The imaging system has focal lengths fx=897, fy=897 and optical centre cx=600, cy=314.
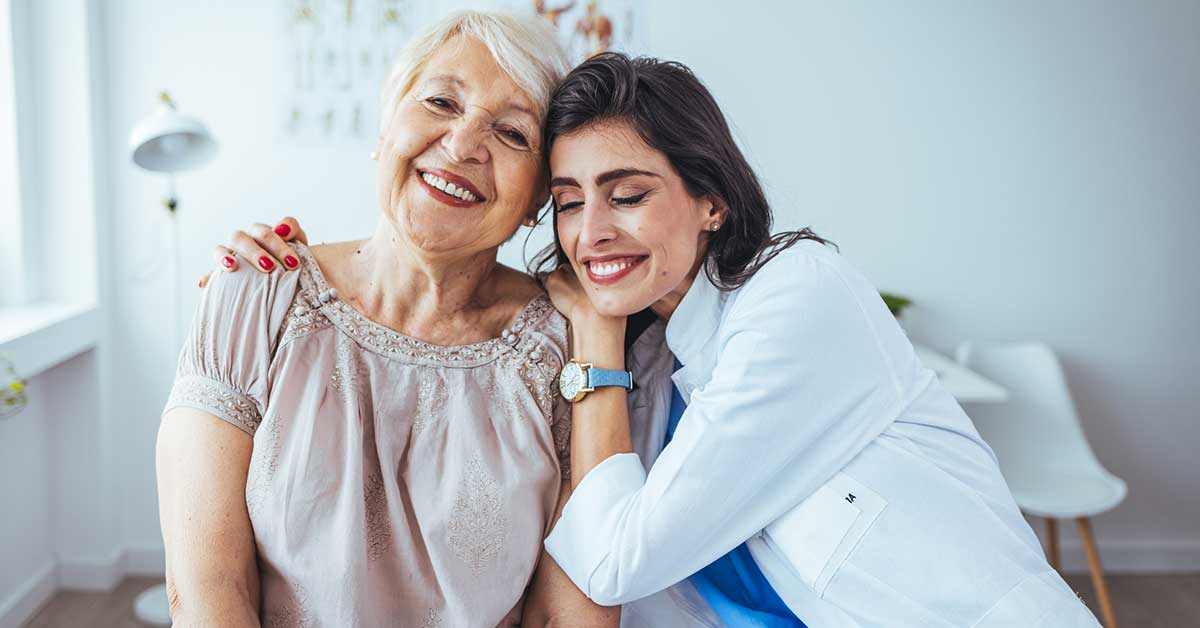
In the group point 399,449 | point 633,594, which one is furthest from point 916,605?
point 399,449

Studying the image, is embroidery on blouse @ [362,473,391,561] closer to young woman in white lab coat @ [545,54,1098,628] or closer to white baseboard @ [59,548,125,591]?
young woman in white lab coat @ [545,54,1098,628]

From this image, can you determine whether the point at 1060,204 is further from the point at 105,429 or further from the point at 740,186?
the point at 105,429

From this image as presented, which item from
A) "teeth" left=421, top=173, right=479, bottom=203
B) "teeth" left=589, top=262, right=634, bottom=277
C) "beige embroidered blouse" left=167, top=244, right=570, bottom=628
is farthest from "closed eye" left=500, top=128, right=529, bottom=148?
"beige embroidered blouse" left=167, top=244, right=570, bottom=628

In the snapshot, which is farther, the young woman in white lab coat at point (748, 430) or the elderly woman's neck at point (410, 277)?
the elderly woman's neck at point (410, 277)

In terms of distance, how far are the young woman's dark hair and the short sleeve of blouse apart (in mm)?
477

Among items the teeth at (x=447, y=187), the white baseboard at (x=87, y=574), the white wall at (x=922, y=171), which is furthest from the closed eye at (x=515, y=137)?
the white baseboard at (x=87, y=574)

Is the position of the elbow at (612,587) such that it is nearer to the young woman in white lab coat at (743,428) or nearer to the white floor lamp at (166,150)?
the young woman in white lab coat at (743,428)

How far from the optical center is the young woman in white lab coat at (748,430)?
3.98 ft

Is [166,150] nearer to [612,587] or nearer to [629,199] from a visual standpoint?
[629,199]

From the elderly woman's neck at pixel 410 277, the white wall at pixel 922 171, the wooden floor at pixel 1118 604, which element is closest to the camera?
the elderly woman's neck at pixel 410 277

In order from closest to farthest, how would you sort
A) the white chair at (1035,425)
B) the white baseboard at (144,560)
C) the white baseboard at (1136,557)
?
the white chair at (1035,425), the white baseboard at (144,560), the white baseboard at (1136,557)

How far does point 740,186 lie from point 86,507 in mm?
3013

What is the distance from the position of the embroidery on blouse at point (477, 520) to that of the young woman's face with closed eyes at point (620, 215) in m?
0.31

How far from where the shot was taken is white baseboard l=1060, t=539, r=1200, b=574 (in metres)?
3.73
